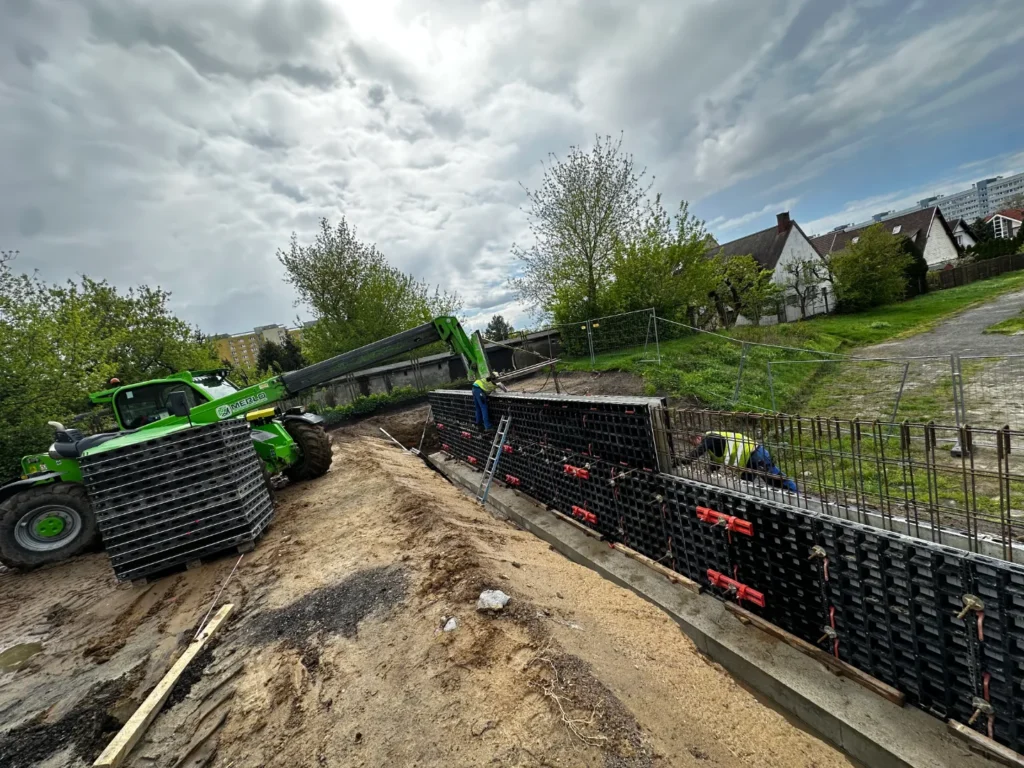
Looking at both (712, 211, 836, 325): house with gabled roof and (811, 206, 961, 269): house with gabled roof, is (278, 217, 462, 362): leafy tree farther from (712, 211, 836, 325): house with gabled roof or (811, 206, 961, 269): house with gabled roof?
(811, 206, 961, 269): house with gabled roof

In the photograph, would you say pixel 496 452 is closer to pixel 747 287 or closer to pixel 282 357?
pixel 747 287

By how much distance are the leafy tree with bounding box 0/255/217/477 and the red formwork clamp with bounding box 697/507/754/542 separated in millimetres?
12902

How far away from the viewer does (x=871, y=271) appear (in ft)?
75.0

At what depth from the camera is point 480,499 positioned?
823 cm

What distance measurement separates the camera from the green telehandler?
20.7ft

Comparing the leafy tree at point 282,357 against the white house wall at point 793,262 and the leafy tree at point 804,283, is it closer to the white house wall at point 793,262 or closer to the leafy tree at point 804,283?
the white house wall at point 793,262

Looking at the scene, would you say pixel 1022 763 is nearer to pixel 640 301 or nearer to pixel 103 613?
pixel 103 613

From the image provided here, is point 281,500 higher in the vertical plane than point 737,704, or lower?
higher

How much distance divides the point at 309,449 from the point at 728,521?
748 cm

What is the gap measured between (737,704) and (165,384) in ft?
29.1

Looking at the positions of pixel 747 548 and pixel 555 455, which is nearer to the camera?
pixel 747 548

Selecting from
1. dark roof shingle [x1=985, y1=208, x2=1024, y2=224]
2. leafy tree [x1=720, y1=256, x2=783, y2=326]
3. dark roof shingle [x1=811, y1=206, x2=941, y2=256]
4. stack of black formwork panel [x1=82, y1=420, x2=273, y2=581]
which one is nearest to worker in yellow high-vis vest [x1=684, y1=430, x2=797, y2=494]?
stack of black formwork panel [x1=82, y1=420, x2=273, y2=581]

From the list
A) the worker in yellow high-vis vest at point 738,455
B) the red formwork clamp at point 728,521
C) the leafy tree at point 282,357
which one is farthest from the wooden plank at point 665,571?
the leafy tree at point 282,357

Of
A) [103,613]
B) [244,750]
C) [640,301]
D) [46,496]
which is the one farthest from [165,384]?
[640,301]
